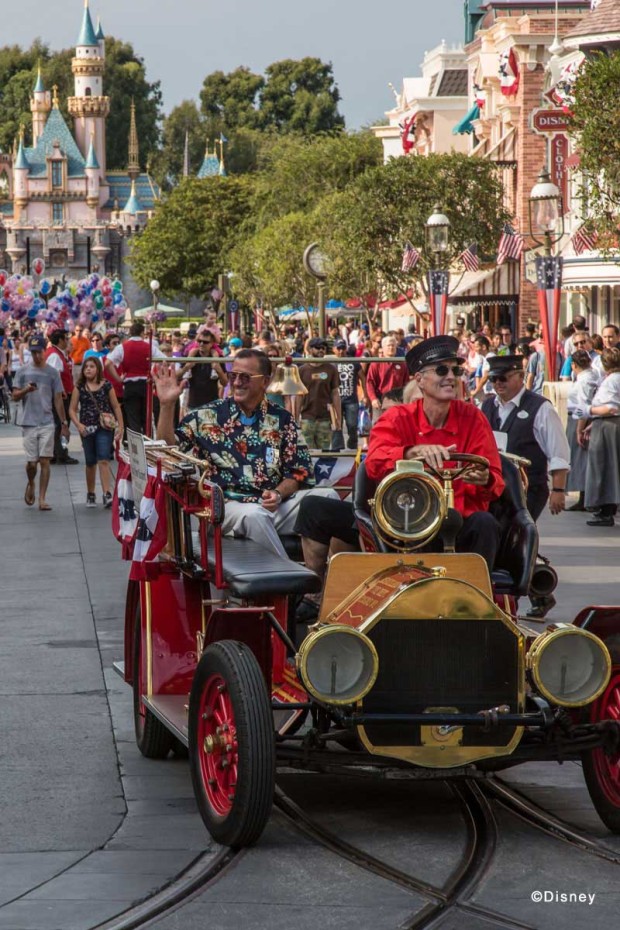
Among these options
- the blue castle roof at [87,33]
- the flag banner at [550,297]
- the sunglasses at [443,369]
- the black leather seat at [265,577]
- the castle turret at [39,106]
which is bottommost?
the black leather seat at [265,577]

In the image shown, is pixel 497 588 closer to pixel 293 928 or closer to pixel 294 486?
pixel 294 486

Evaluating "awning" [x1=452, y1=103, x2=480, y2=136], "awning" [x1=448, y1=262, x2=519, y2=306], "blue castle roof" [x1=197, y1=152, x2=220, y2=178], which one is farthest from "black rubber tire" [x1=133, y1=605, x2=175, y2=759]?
"blue castle roof" [x1=197, y1=152, x2=220, y2=178]

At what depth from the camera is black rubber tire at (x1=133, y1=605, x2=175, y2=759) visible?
7270 mm

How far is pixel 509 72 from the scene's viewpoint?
55.7 metres

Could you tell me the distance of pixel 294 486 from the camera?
861 cm

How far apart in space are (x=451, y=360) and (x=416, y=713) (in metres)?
1.88

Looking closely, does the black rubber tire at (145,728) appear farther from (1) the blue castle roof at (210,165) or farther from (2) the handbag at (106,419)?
(1) the blue castle roof at (210,165)

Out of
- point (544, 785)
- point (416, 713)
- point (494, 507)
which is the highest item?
point (494, 507)

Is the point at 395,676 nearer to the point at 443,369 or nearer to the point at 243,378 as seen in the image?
the point at 443,369

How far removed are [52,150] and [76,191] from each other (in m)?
4.77

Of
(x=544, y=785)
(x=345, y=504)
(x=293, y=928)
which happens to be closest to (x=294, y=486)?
(x=345, y=504)

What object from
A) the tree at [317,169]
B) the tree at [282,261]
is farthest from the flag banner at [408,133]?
the tree at [282,261]

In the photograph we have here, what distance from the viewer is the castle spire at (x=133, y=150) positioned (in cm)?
16038

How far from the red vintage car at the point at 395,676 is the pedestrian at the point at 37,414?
1223 centimetres
